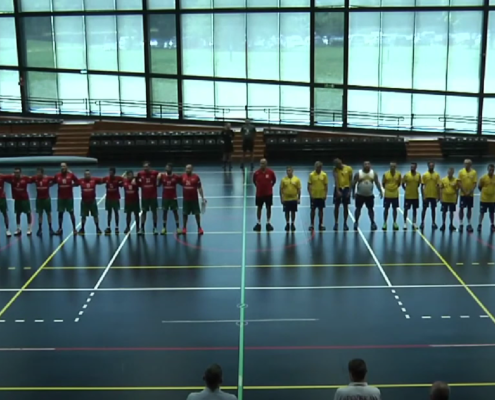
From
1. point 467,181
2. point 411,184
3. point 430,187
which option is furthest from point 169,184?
point 467,181

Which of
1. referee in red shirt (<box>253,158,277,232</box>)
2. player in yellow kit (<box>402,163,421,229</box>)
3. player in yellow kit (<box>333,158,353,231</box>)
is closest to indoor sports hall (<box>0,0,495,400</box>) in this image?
player in yellow kit (<box>402,163,421,229</box>)

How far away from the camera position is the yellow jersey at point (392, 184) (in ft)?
54.0

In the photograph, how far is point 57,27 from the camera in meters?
32.2

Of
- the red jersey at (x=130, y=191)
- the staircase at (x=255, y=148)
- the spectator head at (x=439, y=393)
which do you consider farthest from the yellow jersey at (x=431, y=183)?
the staircase at (x=255, y=148)

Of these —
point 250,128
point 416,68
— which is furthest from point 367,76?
point 250,128

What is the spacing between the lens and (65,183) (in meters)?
16.3

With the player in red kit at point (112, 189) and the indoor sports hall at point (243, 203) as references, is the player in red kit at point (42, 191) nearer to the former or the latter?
the indoor sports hall at point (243, 203)

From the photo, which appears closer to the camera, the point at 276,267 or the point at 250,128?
the point at 276,267

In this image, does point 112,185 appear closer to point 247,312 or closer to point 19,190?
point 19,190

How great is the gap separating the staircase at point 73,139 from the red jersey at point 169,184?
13.2m

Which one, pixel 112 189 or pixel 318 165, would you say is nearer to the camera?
pixel 318 165

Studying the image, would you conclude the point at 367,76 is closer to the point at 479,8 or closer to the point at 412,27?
the point at 412,27

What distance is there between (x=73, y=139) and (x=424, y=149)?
577 inches

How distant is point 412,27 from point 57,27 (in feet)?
52.3
